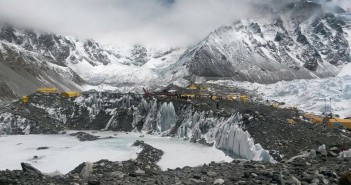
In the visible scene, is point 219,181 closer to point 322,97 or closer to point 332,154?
point 332,154

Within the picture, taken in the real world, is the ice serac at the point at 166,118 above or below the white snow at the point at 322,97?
below

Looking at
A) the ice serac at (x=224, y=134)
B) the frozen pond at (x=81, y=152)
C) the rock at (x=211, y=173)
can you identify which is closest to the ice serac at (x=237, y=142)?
the ice serac at (x=224, y=134)

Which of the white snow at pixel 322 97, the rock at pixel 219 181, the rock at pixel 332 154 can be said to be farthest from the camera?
the white snow at pixel 322 97

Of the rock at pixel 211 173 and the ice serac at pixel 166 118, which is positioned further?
the ice serac at pixel 166 118

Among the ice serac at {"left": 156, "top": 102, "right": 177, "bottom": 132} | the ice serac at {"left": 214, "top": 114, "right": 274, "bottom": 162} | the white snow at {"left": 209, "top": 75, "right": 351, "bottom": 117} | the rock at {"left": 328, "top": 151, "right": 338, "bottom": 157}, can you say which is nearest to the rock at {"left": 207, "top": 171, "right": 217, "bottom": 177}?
the rock at {"left": 328, "top": 151, "right": 338, "bottom": 157}

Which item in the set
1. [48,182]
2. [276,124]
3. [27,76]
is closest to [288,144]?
[276,124]

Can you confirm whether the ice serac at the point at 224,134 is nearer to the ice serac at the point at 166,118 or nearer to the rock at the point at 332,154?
the ice serac at the point at 166,118

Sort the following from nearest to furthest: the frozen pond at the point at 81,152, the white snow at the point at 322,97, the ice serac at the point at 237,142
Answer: the ice serac at the point at 237,142
the frozen pond at the point at 81,152
the white snow at the point at 322,97

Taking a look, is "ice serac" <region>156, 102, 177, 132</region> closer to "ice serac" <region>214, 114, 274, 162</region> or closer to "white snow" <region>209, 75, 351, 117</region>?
"ice serac" <region>214, 114, 274, 162</region>

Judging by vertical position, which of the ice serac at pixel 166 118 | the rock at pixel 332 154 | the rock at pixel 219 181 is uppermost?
the ice serac at pixel 166 118
